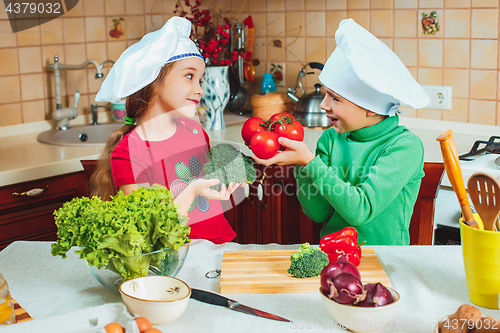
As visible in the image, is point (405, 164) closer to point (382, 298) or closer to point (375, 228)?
point (375, 228)


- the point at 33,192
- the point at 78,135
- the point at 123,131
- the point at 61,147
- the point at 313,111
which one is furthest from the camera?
the point at 78,135

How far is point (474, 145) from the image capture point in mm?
1696

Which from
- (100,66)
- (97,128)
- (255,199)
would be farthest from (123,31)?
(255,199)

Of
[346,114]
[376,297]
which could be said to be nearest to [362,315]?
[376,297]

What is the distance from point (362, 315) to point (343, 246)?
0.27m

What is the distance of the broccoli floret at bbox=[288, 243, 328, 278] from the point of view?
87 cm

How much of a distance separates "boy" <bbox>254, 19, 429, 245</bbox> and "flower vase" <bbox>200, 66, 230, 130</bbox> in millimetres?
973

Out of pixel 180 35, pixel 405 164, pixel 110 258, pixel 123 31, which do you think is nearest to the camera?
pixel 110 258

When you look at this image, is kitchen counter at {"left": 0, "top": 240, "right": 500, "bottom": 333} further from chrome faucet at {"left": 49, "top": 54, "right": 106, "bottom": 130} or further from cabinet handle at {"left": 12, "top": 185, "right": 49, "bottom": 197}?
chrome faucet at {"left": 49, "top": 54, "right": 106, "bottom": 130}

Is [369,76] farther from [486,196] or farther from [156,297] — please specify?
[156,297]

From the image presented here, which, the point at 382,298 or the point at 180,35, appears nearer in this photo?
the point at 382,298

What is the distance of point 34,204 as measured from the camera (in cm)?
175

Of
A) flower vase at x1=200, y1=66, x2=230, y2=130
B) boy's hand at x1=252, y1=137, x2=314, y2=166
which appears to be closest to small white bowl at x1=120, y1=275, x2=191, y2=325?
boy's hand at x1=252, y1=137, x2=314, y2=166

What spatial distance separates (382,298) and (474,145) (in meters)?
1.21
